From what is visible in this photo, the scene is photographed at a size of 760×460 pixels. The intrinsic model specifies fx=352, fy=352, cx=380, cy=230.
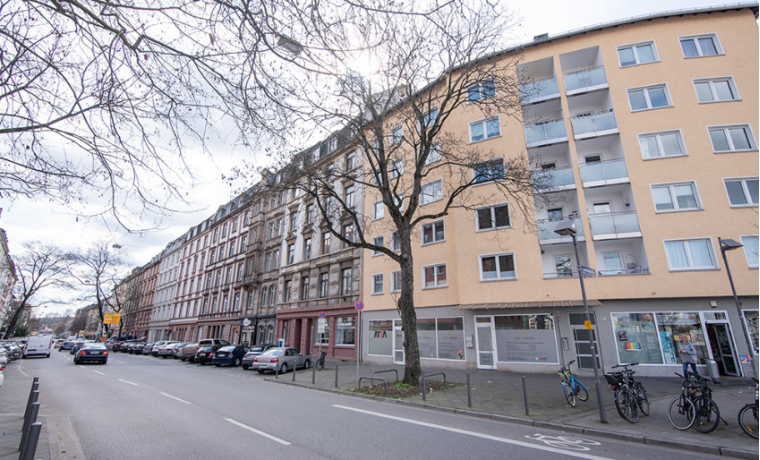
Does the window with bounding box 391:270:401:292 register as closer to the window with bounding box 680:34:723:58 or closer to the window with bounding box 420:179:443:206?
the window with bounding box 420:179:443:206

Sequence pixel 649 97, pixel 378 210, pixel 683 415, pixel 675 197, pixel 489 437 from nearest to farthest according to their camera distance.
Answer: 1. pixel 489 437
2. pixel 683 415
3. pixel 675 197
4. pixel 649 97
5. pixel 378 210

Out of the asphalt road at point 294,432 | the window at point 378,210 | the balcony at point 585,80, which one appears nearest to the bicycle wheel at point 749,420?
the asphalt road at point 294,432

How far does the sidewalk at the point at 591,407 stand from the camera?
20.4ft

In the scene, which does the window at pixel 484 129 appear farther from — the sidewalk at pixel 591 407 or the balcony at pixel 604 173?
the sidewalk at pixel 591 407

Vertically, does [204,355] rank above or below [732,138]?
below

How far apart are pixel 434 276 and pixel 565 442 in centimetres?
1406

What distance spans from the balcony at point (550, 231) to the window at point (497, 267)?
1771mm

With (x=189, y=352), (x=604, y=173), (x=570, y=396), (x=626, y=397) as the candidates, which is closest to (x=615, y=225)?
(x=604, y=173)

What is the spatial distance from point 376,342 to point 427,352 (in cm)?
396

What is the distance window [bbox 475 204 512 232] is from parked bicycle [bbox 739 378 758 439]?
1235 centimetres

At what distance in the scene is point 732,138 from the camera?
16.3 m

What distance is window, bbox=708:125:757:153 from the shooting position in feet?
52.6

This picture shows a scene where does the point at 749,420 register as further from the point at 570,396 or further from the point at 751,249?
the point at 751,249

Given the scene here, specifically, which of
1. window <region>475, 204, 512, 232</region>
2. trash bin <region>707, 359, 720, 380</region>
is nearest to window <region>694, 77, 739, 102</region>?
window <region>475, 204, 512, 232</region>
